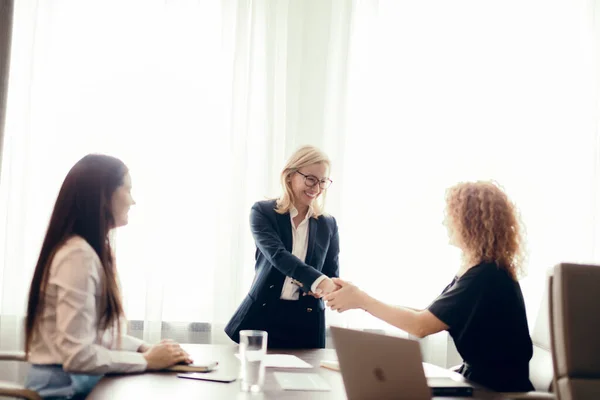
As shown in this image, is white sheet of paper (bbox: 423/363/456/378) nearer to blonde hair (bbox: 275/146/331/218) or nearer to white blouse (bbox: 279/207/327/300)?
white blouse (bbox: 279/207/327/300)

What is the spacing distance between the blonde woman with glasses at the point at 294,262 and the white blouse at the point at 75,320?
951 mm

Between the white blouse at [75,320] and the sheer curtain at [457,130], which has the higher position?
the sheer curtain at [457,130]

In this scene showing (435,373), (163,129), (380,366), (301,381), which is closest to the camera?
(380,366)

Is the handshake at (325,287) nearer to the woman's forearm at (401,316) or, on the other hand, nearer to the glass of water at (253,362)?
the woman's forearm at (401,316)

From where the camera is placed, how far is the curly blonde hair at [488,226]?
203 cm

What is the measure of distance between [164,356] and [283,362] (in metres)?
0.40

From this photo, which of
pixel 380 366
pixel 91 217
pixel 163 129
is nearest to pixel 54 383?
pixel 91 217

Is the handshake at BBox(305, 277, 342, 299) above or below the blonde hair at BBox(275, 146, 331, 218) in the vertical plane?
below

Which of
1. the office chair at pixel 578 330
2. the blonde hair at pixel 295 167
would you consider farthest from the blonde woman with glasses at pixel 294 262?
the office chair at pixel 578 330

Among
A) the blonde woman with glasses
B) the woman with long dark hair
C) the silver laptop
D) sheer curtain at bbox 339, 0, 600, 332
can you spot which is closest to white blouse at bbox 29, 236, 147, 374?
the woman with long dark hair

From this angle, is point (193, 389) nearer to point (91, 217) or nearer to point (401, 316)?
point (91, 217)

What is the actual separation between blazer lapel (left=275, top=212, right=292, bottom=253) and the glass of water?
4.06 feet

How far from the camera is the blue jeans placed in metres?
1.60

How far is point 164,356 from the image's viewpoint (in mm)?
1775
